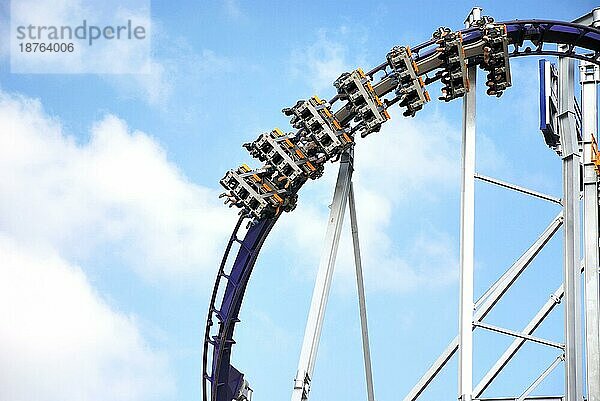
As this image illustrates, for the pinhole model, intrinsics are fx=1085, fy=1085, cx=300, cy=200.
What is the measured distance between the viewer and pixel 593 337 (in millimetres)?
17562

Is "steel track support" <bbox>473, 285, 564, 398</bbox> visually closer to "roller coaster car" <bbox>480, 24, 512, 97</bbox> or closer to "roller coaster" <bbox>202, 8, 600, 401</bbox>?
"roller coaster" <bbox>202, 8, 600, 401</bbox>

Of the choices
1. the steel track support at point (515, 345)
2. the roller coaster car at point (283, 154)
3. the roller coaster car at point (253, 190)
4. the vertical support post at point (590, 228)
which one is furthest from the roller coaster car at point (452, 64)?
the steel track support at point (515, 345)

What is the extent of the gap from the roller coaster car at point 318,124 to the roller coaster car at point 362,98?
33 centimetres

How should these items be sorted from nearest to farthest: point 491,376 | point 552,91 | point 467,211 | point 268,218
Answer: point 467,211, point 268,218, point 552,91, point 491,376

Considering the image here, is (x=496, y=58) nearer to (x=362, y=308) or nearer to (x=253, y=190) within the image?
(x=253, y=190)

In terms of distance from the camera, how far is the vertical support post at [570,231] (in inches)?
641

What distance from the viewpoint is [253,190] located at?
54.6ft

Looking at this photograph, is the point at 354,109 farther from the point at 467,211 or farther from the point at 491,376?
the point at 491,376

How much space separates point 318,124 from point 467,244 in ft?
9.49

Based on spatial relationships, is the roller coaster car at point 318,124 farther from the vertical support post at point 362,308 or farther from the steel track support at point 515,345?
the steel track support at point 515,345

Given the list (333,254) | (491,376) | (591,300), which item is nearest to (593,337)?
(591,300)

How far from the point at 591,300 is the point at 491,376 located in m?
3.22

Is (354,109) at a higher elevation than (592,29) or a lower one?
lower

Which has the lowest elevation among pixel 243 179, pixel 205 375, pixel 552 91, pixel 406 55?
pixel 205 375
